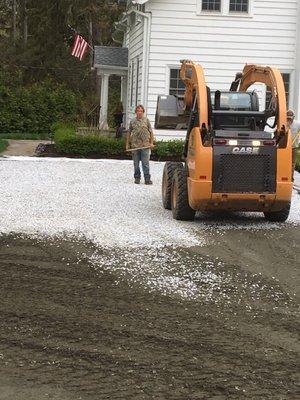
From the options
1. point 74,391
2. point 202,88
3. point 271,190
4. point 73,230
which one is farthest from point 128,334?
point 202,88

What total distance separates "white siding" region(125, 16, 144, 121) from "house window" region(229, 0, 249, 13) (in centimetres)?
283

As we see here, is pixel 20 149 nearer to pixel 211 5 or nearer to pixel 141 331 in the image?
pixel 211 5

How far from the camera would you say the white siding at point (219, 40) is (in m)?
20.7

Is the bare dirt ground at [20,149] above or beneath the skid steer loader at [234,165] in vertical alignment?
beneath

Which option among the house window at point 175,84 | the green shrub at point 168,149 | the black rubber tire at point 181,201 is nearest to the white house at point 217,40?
the house window at point 175,84

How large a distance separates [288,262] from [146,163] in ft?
23.8

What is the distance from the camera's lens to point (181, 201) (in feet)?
34.7

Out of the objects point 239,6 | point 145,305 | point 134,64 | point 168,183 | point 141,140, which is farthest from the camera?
point 134,64

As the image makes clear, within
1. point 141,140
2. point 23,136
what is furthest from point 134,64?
point 141,140

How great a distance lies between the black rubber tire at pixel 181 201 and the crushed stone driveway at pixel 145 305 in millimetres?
202

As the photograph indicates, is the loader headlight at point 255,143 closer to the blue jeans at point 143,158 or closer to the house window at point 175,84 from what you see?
the blue jeans at point 143,158

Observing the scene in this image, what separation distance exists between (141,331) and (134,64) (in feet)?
65.5

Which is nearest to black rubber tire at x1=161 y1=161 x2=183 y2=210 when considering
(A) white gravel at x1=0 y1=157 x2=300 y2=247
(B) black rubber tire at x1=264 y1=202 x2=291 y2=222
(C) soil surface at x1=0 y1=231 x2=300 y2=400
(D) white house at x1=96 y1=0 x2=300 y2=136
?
(A) white gravel at x1=0 y1=157 x2=300 y2=247

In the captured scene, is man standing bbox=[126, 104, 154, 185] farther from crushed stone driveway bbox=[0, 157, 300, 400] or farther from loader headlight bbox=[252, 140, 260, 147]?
loader headlight bbox=[252, 140, 260, 147]
